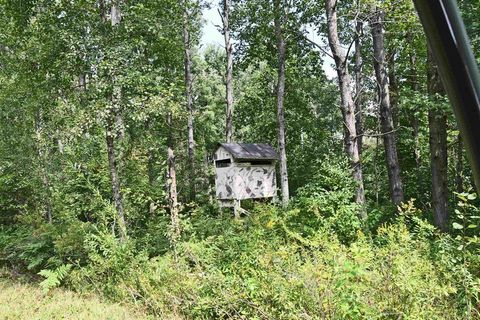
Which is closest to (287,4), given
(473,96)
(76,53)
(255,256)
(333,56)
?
(333,56)

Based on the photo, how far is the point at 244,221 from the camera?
8477 mm

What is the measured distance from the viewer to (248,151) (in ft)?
45.1

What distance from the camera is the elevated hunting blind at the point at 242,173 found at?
13.3 meters

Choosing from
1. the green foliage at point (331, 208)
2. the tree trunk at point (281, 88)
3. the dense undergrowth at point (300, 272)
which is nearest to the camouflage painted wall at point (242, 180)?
the tree trunk at point (281, 88)

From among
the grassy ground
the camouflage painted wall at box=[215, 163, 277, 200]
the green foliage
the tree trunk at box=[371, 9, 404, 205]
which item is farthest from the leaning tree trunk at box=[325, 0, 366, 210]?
the camouflage painted wall at box=[215, 163, 277, 200]

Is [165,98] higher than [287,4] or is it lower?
lower

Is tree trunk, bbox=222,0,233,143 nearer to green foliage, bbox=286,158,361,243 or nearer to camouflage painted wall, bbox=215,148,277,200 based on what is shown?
camouflage painted wall, bbox=215,148,277,200

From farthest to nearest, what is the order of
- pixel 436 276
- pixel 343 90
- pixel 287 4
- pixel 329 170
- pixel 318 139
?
pixel 318 139, pixel 287 4, pixel 343 90, pixel 329 170, pixel 436 276

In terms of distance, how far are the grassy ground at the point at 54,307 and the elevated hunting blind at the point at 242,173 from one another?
6.90 m

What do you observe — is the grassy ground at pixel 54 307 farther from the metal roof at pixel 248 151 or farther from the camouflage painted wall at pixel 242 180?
the metal roof at pixel 248 151

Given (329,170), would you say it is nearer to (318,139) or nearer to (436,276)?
(436,276)

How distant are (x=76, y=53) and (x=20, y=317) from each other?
5.09m

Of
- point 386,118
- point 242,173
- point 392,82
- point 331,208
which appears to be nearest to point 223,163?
point 242,173

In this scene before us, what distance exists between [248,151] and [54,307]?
28.5ft
